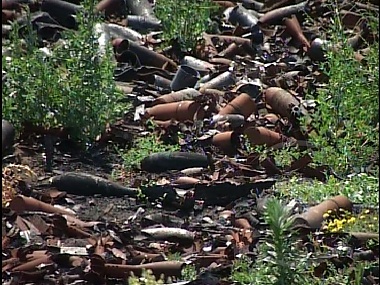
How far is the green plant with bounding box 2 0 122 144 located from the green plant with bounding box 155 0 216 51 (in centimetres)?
205

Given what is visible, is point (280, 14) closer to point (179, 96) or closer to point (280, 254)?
point (179, 96)

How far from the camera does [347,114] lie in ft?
19.3

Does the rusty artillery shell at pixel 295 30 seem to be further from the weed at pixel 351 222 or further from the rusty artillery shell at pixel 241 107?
the weed at pixel 351 222

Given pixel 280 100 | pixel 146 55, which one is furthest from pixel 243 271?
pixel 146 55

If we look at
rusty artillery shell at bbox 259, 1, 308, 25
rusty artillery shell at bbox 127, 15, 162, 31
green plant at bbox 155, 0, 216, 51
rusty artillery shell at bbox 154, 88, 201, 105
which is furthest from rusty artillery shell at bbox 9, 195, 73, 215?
rusty artillery shell at bbox 259, 1, 308, 25

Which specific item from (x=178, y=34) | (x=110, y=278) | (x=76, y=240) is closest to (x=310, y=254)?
(x=110, y=278)

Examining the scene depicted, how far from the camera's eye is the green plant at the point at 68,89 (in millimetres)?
6027

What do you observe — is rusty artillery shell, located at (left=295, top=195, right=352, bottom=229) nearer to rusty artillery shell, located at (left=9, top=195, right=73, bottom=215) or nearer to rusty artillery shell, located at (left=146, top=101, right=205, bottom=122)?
rusty artillery shell, located at (left=9, top=195, right=73, bottom=215)

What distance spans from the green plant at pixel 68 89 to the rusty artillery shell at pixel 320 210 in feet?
6.01

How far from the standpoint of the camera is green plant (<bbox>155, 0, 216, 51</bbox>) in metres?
8.25

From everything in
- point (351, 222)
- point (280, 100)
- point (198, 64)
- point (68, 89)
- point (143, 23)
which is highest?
point (143, 23)

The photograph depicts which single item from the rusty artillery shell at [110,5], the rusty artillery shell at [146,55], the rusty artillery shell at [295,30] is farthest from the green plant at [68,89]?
the rusty artillery shell at [110,5]

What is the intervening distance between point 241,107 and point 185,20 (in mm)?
1660

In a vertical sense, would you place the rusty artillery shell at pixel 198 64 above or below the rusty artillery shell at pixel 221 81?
above
